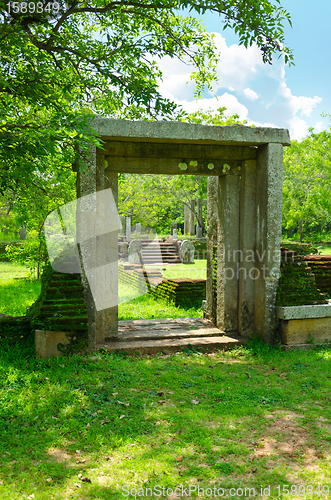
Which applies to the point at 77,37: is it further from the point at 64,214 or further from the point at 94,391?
the point at 94,391

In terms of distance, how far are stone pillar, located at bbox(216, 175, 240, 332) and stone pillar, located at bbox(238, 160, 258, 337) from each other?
0.35 ft

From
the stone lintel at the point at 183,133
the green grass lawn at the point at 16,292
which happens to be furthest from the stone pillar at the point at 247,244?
the green grass lawn at the point at 16,292

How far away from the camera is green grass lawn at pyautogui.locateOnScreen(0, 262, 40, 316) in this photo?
831cm

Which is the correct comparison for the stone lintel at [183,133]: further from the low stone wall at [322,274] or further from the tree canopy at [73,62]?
the low stone wall at [322,274]

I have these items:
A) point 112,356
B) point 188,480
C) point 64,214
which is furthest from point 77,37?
point 188,480

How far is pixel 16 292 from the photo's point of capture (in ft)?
34.3

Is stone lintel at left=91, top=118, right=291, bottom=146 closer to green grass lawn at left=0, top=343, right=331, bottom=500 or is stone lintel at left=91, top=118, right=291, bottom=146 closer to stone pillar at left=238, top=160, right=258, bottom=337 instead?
stone pillar at left=238, top=160, right=258, bottom=337

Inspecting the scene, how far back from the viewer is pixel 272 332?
580cm

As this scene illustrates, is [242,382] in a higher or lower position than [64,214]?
lower

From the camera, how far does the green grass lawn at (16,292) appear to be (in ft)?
27.3

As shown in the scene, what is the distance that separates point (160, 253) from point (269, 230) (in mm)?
14142

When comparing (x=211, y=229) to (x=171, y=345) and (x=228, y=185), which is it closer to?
(x=228, y=185)

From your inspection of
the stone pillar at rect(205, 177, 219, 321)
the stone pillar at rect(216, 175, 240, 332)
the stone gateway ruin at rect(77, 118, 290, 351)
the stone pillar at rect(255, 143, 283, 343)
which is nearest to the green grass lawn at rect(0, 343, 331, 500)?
the stone pillar at rect(255, 143, 283, 343)

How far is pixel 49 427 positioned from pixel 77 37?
24.0 feet
